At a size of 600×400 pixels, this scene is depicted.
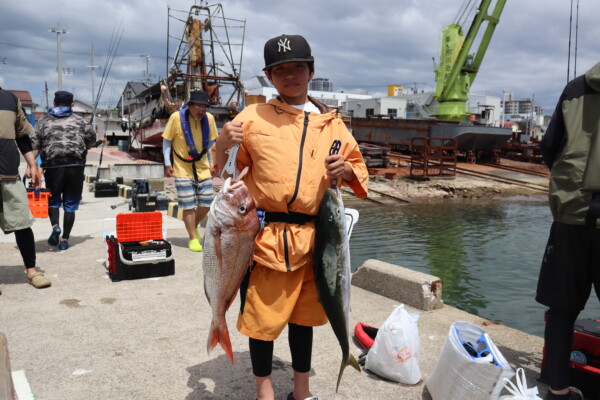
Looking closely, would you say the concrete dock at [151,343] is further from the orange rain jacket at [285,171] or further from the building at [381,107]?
the building at [381,107]

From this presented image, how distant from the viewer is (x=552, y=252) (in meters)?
2.60

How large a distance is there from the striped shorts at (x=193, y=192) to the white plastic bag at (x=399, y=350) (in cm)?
Answer: 394

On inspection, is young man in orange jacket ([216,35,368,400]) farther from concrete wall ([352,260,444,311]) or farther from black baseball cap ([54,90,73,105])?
black baseball cap ([54,90,73,105])

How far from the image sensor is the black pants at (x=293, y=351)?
241cm

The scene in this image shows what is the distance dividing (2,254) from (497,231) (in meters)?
11.2

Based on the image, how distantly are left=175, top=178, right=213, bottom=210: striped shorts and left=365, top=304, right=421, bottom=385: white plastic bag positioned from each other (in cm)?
394

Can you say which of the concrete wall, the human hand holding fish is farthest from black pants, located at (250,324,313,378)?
the concrete wall

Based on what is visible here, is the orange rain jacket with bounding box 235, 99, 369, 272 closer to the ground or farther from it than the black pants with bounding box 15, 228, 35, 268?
farther from it

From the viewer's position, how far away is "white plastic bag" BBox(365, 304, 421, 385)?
9.79ft

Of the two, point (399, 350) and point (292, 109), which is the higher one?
point (292, 109)

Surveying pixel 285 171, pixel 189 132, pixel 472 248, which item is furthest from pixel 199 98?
pixel 472 248

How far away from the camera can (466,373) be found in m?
2.51

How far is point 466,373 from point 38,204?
25.8 ft

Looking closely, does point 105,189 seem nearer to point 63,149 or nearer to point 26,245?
point 63,149
